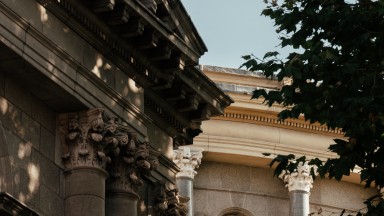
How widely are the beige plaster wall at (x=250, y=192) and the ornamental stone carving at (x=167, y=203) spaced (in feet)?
88.3

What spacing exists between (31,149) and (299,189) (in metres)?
33.3

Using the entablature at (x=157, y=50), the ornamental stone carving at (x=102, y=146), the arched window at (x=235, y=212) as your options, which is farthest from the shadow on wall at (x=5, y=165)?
the arched window at (x=235, y=212)

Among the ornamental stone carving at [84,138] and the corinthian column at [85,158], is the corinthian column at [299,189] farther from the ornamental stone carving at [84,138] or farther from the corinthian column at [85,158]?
the ornamental stone carving at [84,138]

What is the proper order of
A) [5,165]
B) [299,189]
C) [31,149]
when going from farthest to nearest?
[299,189]
[31,149]
[5,165]

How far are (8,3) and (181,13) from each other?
671 cm

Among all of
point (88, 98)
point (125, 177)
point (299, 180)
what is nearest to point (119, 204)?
point (125, 177)

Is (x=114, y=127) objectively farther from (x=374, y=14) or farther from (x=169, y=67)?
(x=374, y=14)

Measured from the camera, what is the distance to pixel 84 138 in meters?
40.8

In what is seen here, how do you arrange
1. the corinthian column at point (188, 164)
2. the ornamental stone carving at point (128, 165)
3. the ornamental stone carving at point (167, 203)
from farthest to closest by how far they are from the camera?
the corinthian column at point (188, 164) < the ornamental stone carving at point (167, 203) < the ornamental stone carving at point (128, 165)

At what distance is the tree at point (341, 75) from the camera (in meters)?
40.8

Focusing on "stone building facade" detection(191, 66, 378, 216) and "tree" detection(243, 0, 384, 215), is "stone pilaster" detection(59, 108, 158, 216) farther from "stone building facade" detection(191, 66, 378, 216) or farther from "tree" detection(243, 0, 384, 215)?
"stone building facade" detection(191, 66, 378, 216)

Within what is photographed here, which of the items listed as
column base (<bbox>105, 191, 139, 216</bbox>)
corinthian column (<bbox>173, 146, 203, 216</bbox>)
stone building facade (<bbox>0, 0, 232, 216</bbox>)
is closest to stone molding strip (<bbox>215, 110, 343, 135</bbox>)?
corinthian column (<bbox>173, 146, 203, 216</bbox>)

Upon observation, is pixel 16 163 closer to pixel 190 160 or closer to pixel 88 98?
pixel 88 98

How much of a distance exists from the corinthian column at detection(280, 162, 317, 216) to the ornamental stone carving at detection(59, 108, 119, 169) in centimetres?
3176
